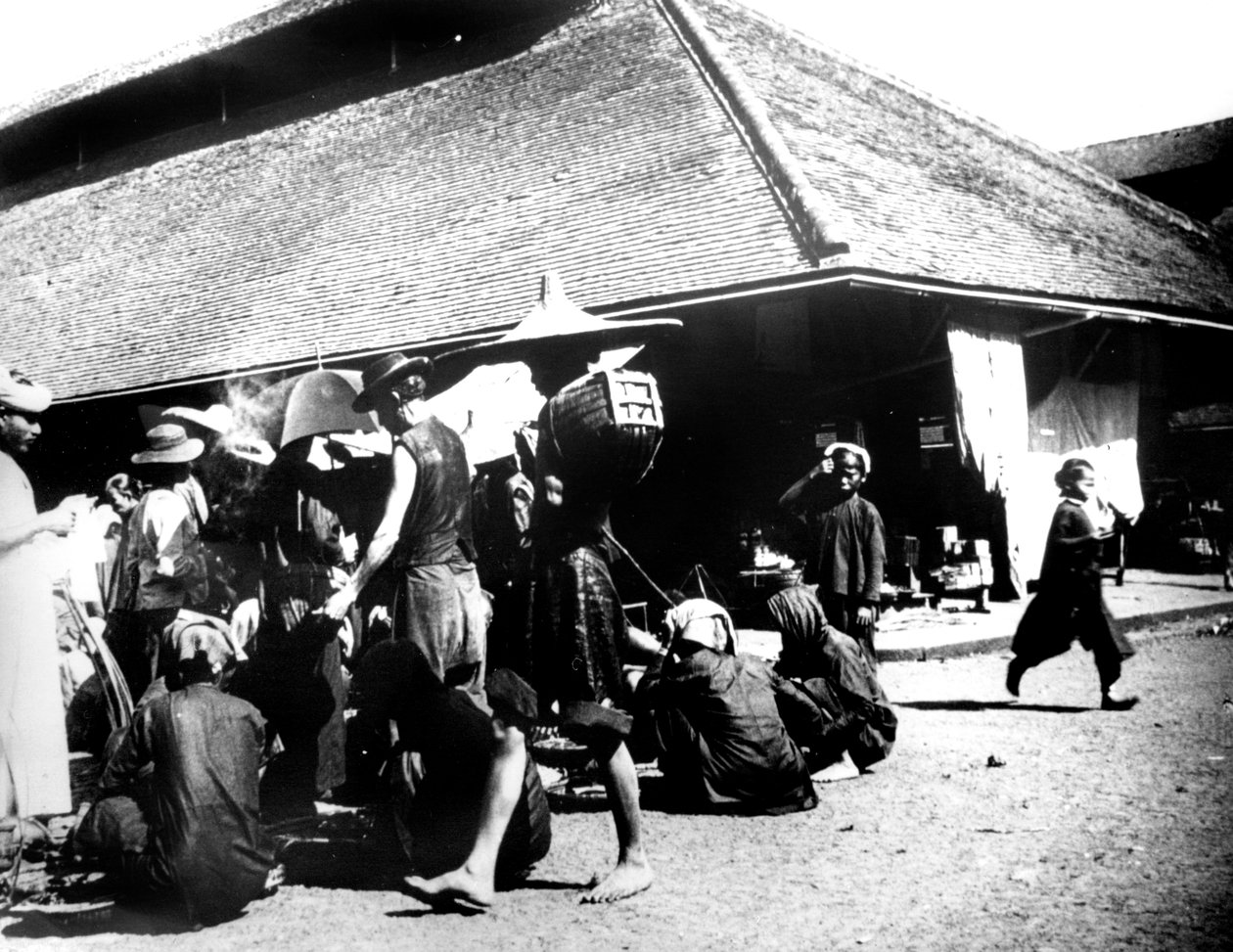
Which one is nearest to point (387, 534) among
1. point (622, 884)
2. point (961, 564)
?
point (622, 884)

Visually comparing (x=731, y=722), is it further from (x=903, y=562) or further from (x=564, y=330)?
(x=903, y=562)

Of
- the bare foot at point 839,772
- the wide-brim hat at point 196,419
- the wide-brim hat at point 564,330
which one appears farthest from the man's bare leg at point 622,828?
the wide-brim hat at point 196,419

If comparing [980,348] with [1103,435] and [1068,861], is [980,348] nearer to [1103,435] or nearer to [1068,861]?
[1103,435]

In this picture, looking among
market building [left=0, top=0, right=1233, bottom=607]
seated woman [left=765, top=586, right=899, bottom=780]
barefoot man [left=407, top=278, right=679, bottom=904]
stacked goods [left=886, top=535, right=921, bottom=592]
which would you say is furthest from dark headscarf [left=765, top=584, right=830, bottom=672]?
stacked goods [left=886, top=535, right=921, bottom=592]

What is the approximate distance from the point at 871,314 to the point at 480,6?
9011 mm

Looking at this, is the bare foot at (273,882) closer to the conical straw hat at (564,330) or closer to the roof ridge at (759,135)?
the conical straw hat at (564,330)

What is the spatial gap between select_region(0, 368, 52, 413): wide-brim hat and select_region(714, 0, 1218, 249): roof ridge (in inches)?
599

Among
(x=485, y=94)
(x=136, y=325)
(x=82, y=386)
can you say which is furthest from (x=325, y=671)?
(x=485, y=94)

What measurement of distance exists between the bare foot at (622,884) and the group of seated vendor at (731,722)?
110 cm

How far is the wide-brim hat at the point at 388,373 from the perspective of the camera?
4.48m

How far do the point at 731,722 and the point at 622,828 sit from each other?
1.32m

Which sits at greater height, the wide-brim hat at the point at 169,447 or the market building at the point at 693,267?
the market building at the point at 693,267

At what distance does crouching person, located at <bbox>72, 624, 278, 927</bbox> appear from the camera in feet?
11.8

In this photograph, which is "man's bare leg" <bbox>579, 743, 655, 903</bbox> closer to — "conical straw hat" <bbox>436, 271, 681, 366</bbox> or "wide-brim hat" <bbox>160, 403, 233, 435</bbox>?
"conical straw hat" <bbox>436, 271, 681, 366</bbox>
